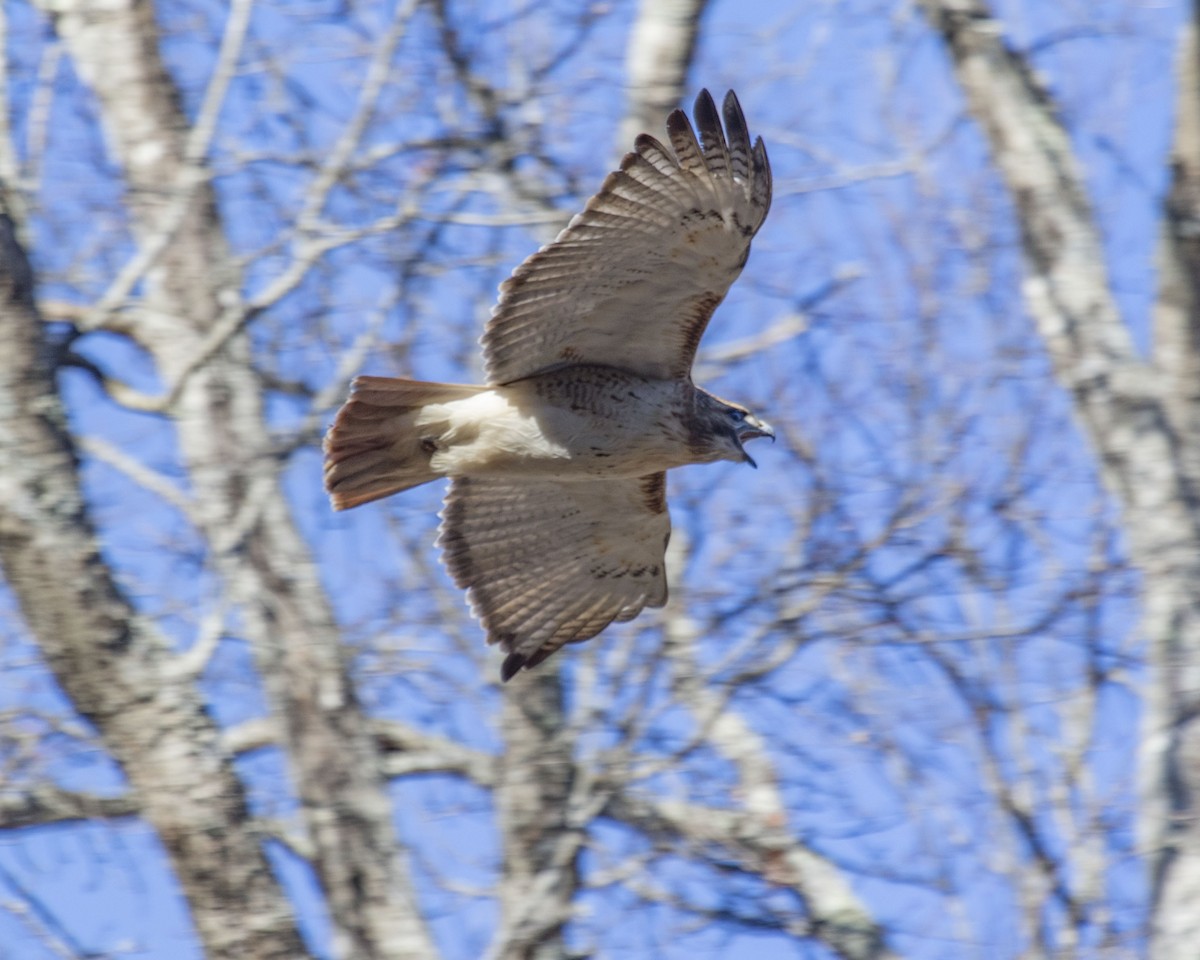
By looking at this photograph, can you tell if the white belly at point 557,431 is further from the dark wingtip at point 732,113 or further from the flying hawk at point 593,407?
the dark wingtip at point 732,113

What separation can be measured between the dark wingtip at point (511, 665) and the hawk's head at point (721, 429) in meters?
0.94

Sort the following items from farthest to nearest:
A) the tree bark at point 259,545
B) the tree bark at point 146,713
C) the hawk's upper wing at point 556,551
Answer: the hawk's upper wing at point 556,551 → the tree bark at point 259,545 → the tree bark at point 146,713

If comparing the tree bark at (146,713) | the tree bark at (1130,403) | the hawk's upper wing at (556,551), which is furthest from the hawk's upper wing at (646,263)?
the tree bark at (1130,403)

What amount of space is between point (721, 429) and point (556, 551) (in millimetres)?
1190

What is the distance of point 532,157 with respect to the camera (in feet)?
20.7

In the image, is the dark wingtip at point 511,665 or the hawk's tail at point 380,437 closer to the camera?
the hawk's tail at point 380,437

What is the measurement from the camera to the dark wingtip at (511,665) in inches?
226

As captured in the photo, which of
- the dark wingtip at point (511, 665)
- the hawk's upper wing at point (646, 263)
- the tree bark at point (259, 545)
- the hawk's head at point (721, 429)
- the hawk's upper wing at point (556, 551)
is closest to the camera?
the hawk's upper wing at point (646, 263)

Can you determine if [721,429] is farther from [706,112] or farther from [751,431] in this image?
[706,112]

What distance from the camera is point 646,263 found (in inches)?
205

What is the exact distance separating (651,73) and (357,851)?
2735 millimetres

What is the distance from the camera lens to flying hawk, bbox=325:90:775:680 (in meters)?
4.99

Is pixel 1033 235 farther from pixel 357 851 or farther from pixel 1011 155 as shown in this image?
pixel 357 851

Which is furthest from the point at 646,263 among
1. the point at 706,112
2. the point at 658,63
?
the point at 658,63
